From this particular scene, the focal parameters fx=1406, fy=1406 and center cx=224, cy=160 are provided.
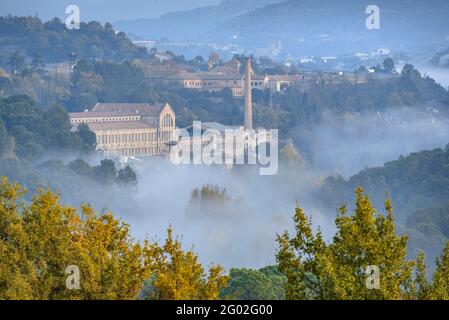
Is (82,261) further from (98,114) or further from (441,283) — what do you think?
(98,114)

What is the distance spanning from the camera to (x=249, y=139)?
2589 inches

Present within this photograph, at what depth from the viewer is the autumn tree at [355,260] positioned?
14.3 m

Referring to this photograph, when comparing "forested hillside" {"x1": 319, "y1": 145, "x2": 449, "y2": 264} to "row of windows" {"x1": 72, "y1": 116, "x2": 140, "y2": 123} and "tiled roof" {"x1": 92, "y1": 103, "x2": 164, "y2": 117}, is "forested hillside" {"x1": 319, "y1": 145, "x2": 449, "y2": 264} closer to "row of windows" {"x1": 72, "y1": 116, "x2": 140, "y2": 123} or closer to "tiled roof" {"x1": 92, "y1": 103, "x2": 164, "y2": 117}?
"tiled roof" {"x1": 92, "y1": 103, "x2": 164, "y2": 117}

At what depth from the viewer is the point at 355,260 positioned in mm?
14773

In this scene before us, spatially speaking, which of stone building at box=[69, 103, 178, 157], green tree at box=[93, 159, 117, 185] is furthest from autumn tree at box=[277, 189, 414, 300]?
stone building at box=[69, 103, 178, 157]

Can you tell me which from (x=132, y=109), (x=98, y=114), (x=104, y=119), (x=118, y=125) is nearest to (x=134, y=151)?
(x=118, y=125)

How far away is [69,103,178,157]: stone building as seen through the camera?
212 feet

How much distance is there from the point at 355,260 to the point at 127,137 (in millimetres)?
50673

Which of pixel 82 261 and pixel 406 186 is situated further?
pixel 406 186

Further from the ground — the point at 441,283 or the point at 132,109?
the point at 441,283

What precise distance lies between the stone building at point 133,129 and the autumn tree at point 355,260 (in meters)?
47.9

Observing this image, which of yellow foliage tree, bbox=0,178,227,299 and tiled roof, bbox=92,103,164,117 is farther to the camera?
tiled roof, bbox=92,103,164,117

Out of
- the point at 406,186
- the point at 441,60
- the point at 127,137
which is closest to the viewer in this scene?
the point at 406,186

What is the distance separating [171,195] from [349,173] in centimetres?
1546
